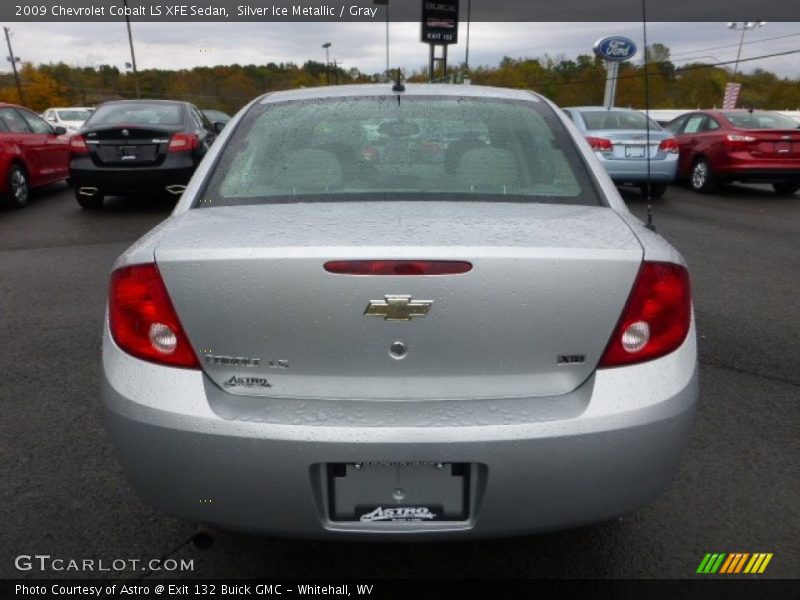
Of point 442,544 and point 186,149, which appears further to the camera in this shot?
point 186,149

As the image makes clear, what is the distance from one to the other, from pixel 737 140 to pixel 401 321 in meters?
11.2

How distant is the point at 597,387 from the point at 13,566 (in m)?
1.94

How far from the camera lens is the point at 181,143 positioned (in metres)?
8.97

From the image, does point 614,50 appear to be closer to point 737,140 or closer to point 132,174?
point 737,140

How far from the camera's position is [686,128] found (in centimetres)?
1296

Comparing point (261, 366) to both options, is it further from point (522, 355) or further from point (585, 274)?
point (585, 274)

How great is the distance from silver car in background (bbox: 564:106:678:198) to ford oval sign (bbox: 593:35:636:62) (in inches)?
470

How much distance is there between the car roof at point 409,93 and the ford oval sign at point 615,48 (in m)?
21.2

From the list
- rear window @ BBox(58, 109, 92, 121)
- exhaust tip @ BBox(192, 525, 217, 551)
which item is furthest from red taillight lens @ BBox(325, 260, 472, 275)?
rear window @ BBox(58, 109, 92, 121)

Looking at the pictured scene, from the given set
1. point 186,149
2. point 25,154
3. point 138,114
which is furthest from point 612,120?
point 25,154

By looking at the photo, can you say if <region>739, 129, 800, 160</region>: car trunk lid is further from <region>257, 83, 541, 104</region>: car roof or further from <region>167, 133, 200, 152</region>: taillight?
<region>257, 83, 541, 104</region>: car roof

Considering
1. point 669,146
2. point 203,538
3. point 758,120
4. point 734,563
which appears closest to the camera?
point 734,563

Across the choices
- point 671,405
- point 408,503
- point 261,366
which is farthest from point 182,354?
point 671,405

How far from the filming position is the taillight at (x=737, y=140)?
36.1 ft
